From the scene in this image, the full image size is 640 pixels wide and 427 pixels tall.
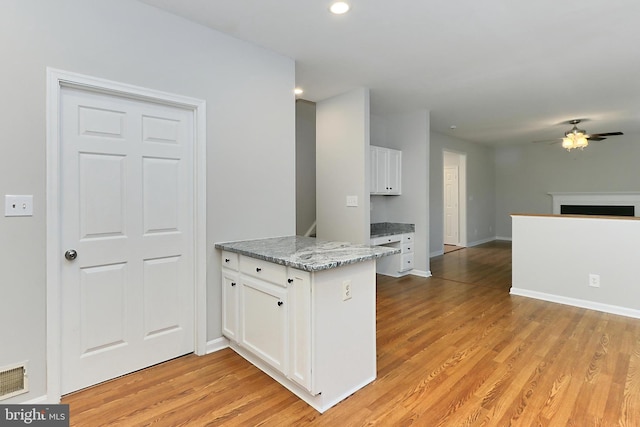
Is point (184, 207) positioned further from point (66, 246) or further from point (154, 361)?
point (154, 361)

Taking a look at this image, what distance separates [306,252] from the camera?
86.0 inches

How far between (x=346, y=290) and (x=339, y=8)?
1.94m

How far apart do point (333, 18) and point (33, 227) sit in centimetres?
239

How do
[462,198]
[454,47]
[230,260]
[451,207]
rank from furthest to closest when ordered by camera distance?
1. [451,207]
2. [462,198]
3. [454,47]
4. [230,260]

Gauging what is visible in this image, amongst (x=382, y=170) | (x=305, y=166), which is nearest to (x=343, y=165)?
(x=382, y=170)

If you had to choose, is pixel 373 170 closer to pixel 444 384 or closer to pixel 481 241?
pixel 444 384

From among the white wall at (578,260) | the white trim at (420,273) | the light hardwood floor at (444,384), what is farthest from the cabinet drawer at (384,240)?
the white wall at (578,260)

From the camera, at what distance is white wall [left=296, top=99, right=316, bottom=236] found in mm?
5105

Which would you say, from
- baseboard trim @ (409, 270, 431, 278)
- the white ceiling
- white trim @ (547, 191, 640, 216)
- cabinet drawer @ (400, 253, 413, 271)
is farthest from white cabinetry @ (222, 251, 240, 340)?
white trim @ (547, 191, 640, 216)

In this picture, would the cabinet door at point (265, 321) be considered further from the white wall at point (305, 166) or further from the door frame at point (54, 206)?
the white wall at point (305, 166)

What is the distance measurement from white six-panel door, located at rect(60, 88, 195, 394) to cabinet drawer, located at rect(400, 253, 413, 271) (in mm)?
3349

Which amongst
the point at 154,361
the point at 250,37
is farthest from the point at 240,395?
the point at 250,37

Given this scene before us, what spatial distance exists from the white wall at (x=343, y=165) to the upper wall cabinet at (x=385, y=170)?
70 cm

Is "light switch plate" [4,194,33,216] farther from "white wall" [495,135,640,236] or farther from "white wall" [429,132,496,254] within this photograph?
"white wall" [495,135,640,236]
